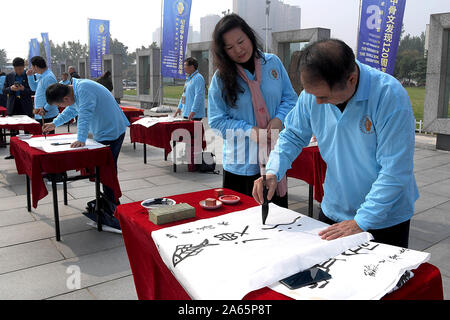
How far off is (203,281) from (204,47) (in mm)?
11971

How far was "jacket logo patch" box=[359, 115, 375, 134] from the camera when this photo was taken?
1.29 metres

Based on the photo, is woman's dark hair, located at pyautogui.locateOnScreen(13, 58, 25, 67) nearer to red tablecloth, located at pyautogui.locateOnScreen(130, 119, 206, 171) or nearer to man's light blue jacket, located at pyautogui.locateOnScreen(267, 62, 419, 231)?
red tablecloth, located at pyautogui.locateOnScreen(130, 119, 206, 171)

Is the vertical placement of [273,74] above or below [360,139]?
above

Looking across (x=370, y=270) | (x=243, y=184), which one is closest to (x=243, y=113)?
(x=243, y=184)

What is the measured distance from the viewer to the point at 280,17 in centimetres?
5166

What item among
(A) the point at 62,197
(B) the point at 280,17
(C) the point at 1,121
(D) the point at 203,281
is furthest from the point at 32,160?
(B) the point at 280,17

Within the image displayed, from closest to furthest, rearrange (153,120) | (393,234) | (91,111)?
(393,234) → (91,111) → (153,120)

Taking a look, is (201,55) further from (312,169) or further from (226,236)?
(226,236)

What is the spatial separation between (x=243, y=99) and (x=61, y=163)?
6.26ft

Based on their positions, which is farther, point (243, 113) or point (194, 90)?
point (194, 90)

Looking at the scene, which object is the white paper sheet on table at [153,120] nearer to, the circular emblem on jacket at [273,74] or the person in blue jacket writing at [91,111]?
the person in blue jacket writing at [91,111]

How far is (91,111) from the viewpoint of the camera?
11.8 feet

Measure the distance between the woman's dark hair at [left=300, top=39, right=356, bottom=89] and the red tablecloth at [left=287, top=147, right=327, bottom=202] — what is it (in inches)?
86.3
